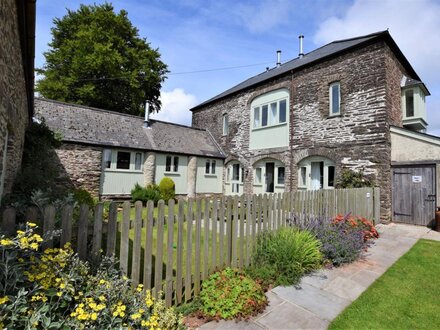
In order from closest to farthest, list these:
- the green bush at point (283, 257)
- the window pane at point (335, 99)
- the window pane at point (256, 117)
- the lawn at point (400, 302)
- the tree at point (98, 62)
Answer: the lawn at point (400, 302) < the green bush at point (283, 257) < the window pane at point (335, 99) < the window pane at point (256, 117) < the tree at point (98, 62)

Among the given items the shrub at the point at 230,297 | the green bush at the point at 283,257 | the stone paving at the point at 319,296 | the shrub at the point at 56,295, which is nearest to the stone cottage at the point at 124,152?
the green bush at the point at 283,257

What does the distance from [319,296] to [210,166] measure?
15.7 meters

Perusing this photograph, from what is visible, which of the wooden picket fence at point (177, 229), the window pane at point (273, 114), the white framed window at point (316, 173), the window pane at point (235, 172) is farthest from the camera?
the window pane at point (235, 172)

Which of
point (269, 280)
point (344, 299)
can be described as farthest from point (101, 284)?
point (344, 299)

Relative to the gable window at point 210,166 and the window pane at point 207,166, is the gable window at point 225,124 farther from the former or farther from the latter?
the window pane at point 207,166

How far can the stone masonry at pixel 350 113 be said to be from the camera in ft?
34.8

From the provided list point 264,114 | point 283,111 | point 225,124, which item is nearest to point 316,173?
point 283,111

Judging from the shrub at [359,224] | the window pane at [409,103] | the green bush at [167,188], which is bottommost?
the shrub at [359,224]

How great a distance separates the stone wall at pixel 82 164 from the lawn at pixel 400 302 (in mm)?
13931

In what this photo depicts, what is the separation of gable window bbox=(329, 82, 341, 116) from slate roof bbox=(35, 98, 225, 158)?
30.2 ft

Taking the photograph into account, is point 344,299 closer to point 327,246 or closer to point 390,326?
point 390,326

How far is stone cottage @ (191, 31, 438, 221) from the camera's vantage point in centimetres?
1075

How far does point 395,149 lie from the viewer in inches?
420

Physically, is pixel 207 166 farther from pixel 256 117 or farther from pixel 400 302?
pixel 400 302
